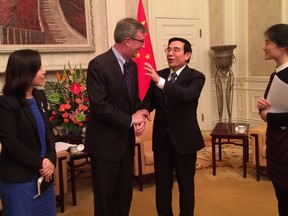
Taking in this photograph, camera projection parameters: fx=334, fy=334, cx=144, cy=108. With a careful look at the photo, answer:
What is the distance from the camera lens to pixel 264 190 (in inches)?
139

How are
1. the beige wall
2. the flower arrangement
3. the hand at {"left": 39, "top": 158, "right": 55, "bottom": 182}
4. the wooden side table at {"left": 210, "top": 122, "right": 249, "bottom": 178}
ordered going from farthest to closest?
the beige wall < the wooden side table at {"left": 210, "top": 122, "right": 249, "bottom": 178} < the flower arrangement < the hand at {"left": 39, "top": 158, "right": 55, "bottom": 182}

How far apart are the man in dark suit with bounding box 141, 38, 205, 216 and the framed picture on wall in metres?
2.48

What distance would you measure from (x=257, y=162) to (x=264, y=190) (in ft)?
1.21

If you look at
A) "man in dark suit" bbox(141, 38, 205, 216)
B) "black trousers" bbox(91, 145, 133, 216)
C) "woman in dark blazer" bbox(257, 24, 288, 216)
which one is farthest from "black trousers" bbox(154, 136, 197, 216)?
"woman in dark blazer" bbox(257, 24, 288, 216)

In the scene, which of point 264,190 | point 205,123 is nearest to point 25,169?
point 264,190

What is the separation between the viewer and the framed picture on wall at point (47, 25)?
4.24 meters

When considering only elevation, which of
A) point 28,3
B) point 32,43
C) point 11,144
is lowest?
point 11,144

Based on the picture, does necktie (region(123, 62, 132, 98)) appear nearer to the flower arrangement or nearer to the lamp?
the flower arrangement

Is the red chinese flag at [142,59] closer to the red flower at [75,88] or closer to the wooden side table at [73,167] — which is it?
the red flower at [75,88]

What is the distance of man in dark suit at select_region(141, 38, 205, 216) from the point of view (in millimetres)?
2447

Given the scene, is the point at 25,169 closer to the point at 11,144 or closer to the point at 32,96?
the point at 11,144

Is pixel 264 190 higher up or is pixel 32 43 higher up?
pixel 32 43

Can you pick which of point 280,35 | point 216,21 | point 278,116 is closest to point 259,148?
point 278,116

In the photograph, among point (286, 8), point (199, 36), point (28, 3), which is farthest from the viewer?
point (199, 36)
